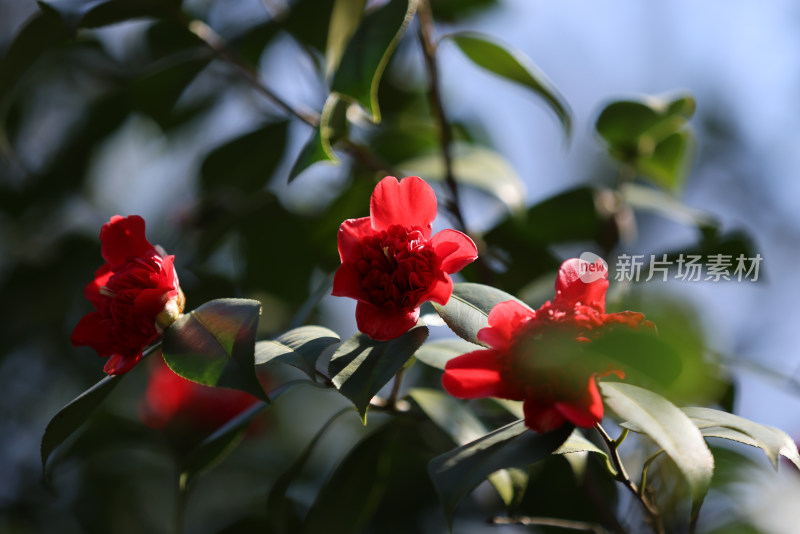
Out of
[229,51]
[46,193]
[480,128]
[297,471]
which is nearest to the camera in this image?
[297,471]

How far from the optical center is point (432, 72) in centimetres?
100

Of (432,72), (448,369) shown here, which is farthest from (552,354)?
(432,72)

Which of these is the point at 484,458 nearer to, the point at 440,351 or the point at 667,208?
the point at 440,351

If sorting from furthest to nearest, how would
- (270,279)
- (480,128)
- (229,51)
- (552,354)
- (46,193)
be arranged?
(480,128)
(46,193)
(270,279)
(229,51)
(552,354)

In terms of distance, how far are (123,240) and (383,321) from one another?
0.25m

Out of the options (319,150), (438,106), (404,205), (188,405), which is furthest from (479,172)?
(188,405)

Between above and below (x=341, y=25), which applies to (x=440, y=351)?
below

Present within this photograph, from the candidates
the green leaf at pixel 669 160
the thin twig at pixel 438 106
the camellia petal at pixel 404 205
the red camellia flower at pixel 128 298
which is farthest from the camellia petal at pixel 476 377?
the green leaf at pixel 669 160

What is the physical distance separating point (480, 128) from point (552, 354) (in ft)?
3.75

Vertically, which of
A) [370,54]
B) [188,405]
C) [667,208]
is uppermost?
[370,54]

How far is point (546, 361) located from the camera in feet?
1.70

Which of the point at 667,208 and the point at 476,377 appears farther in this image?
the point at 667,208

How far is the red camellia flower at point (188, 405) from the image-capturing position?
1.44 metres

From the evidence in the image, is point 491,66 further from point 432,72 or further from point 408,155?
point 408,155
